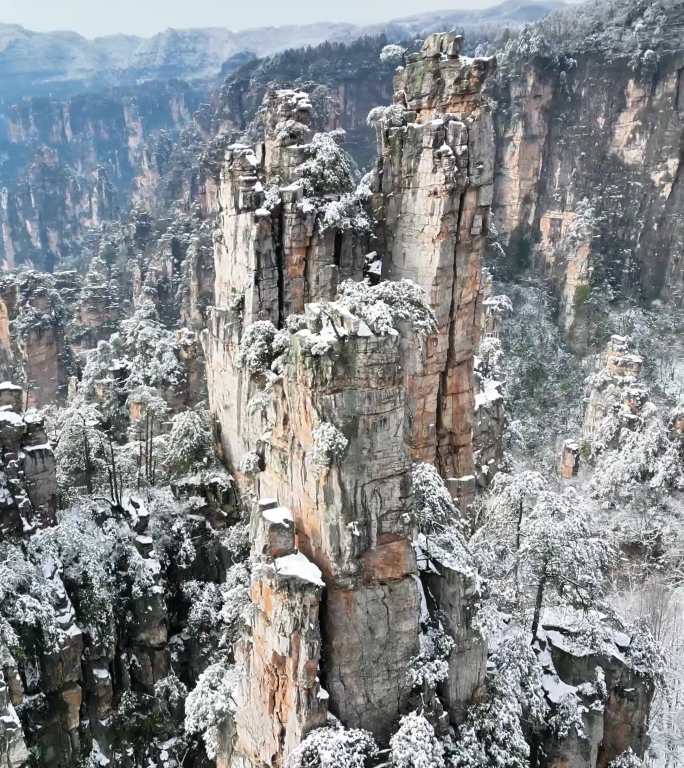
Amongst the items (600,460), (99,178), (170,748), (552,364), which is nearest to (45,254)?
(99,178)

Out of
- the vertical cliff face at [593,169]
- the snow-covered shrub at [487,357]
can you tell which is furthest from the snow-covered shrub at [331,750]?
the vertical cliff face at [593,169]

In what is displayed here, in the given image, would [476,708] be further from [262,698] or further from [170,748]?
[170,748]

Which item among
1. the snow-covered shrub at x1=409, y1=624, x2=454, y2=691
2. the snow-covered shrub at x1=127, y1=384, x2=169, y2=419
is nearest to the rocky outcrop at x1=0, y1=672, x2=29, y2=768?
the snow-covered shrub at x1=409, y1=624, x2=454, y2=691

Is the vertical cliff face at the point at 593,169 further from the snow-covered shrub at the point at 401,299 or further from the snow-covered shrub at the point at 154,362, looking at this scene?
the snow-covered shrub at the point at 401,299

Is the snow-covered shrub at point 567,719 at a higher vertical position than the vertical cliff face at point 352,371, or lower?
lower

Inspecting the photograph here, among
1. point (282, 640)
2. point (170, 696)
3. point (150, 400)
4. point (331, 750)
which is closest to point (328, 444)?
point (282, 640)
